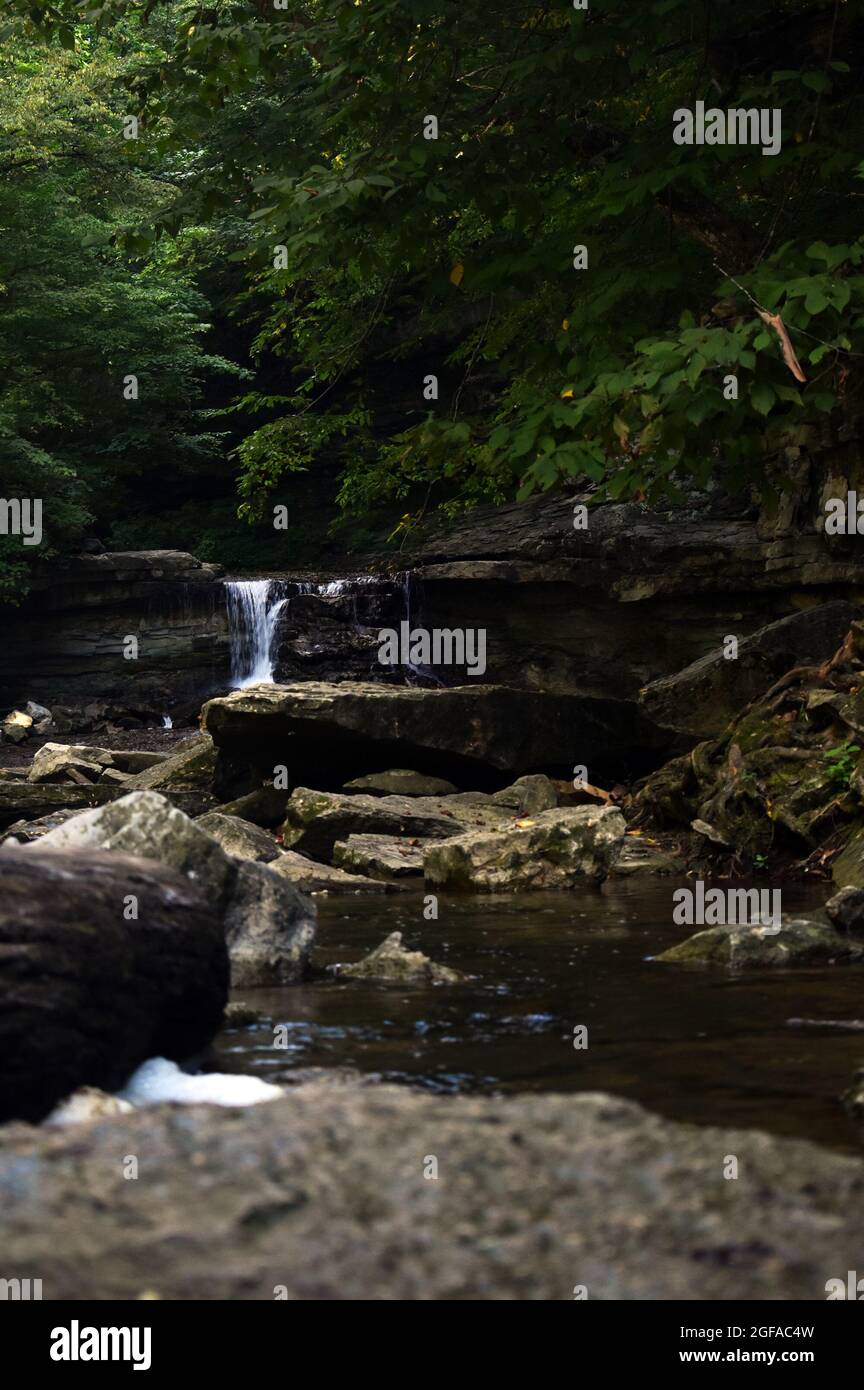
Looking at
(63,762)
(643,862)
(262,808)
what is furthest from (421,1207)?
(63,762)

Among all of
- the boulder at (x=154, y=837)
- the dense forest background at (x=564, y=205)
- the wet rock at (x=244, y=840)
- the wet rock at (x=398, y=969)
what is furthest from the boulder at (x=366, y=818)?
the boulder at (x=154, y=837)

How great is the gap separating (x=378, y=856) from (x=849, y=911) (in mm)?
4573

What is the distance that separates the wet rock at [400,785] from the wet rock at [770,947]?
7.28m

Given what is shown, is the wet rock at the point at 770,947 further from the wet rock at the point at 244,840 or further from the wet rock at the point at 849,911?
the wet rock at the point at 244,840

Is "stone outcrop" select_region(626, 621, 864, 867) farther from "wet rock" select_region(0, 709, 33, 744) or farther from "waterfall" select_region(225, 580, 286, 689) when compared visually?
"wet rock" select_region(0, 709, 33, 744)

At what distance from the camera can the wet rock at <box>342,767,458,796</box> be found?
14.3 m

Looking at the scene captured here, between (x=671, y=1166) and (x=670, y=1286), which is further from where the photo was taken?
(x=671, y=1166)

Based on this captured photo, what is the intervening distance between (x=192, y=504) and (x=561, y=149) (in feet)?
79.5

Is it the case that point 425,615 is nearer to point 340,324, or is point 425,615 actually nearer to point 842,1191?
point 340,324

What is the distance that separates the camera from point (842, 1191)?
3123mm

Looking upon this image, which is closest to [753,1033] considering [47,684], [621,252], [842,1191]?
[842,1191]

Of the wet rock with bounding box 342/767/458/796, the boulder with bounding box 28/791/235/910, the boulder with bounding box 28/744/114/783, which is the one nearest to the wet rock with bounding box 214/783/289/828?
the wet rock with bounding box 342/767/458/796

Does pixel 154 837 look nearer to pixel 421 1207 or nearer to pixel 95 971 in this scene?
pixel 95 971

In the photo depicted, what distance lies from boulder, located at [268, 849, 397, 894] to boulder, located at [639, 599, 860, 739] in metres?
4.47
